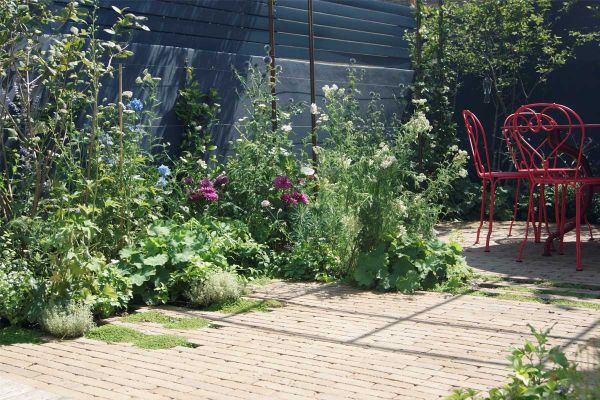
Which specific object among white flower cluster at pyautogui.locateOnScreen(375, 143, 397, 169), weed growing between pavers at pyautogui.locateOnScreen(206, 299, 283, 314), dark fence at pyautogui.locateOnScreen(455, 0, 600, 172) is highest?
dark fence at pyautogui.locateOnScreen(455, 0, 600, 172)

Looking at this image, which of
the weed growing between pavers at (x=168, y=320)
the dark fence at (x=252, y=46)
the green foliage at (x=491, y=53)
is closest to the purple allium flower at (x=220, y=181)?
the dark fence at (x=252, y=46)

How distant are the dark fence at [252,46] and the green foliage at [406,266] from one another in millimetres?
2208

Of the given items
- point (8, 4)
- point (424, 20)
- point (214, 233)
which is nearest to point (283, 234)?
point (214, 233)

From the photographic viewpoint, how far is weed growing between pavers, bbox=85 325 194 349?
181 inches

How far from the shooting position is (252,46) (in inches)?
352

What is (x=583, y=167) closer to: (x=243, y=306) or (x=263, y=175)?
(x=263, y=175)

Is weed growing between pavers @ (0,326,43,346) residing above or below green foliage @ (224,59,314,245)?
below

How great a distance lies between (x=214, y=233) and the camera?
248 inches

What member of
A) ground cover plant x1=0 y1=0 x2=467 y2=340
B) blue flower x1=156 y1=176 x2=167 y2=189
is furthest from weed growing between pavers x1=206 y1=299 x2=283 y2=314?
blue flower x1=156 y1=176 x2=167 y2=189

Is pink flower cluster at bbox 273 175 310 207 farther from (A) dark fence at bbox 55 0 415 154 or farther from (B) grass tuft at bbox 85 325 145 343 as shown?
(B) grass tuft at bbox 85 325 145 343

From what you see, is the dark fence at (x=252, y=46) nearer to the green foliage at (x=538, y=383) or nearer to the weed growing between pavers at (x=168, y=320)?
the weed growing between pavers at (x=168, y=320)

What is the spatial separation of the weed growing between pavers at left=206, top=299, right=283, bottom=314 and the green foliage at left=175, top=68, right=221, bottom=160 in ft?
6.26

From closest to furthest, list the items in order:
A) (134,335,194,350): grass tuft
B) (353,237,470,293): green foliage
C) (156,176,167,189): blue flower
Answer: (134,335,194,350): grass tuft, (353,237,470,293): green foliage, (156,176,167,189): blue flower

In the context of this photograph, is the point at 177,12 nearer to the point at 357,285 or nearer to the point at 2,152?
the point at 2,152
